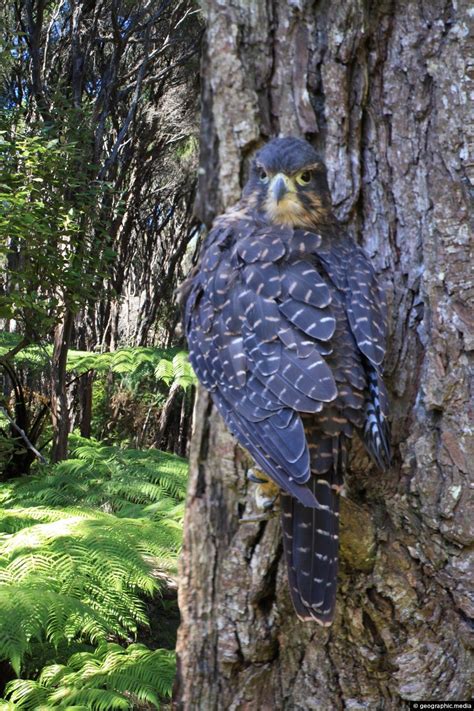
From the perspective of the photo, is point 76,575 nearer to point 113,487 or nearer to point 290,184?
point 113,487

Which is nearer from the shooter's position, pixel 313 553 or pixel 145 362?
pixel 313 553

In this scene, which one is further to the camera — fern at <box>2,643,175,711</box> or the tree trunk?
fern at <box>2,643,175,711</box>

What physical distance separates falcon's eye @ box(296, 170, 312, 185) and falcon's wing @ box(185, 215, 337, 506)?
15cm

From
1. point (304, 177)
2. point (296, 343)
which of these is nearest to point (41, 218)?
point (304, 177)

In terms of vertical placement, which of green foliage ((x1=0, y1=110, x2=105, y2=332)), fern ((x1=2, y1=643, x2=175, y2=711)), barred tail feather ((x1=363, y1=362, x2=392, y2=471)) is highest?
green foliage ((x1=0, y1=110, x2=105, y2=332))

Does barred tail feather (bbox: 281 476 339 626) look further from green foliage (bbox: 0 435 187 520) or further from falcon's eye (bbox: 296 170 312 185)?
green foliage (bbox: 0 435 187 520)

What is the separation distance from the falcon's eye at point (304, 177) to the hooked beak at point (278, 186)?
48 mm

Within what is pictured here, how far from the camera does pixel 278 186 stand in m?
2.09

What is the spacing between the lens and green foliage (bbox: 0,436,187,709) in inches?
117

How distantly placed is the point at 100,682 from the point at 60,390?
417 centimetres

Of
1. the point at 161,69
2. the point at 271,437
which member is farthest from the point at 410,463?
the point at 161,69

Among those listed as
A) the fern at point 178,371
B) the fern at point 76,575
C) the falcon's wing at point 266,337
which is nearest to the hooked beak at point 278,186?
the falcon's wing at point 266,337

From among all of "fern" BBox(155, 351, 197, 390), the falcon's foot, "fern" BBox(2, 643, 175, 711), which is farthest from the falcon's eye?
"fern" BBox(155, 351, 197, 390)

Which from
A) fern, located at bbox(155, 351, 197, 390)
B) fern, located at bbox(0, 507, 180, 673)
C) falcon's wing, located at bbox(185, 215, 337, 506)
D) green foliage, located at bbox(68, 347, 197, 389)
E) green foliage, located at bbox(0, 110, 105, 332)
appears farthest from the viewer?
green foliage, located at bbox(68, 347, 197, 389)
